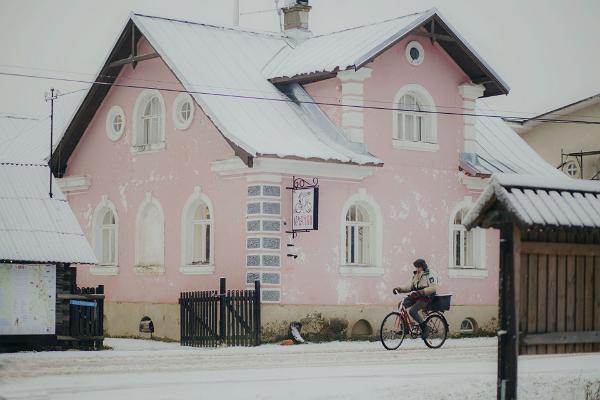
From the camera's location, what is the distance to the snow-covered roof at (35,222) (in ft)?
77.3

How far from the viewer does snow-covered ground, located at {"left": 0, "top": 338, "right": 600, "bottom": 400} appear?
15648 millimetres

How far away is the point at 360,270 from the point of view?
28.6 metres

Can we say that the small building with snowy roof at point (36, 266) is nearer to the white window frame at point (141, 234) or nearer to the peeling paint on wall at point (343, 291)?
the white window frame at point (141, 234)

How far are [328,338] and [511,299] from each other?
13024 mm

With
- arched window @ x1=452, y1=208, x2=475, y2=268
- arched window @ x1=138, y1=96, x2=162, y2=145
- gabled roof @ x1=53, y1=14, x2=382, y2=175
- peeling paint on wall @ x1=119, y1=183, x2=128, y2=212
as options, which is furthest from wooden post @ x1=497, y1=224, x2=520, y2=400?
peeling paint on wall @ x1=119, y1=183, x2=128, y2=212

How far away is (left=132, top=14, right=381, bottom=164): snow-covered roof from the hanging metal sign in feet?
2.31

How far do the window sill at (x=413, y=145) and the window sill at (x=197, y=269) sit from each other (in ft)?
17.2

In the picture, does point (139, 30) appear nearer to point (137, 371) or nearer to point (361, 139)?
point (361, 139)

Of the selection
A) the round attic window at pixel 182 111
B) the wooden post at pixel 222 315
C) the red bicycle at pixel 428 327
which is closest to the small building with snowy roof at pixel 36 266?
the wooden post at pixel 222 315

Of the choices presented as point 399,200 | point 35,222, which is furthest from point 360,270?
point 35,222

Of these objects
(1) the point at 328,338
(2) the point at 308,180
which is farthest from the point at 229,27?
(1) the point at 328,338

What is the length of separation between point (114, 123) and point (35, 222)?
8.30 metres

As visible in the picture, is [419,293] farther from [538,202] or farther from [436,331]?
[538,202]

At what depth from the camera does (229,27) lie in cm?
3259
